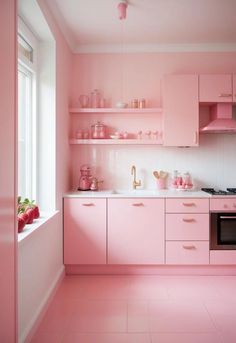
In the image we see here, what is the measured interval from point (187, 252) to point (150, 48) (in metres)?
2.36

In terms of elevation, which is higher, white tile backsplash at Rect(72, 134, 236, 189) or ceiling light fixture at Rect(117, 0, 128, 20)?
ceiling light fixture at Rect(117, 0, 128, 20)

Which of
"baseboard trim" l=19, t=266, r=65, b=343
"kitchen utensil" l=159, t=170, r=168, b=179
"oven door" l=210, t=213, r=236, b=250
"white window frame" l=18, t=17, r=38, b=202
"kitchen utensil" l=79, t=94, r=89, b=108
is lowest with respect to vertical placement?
"baseboard trim" l=19, t=266, r=65, b=343

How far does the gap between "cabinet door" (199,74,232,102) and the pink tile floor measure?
6.28 ft

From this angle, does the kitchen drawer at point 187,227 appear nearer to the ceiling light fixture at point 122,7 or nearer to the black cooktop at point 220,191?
the black cooktop at point 220,191

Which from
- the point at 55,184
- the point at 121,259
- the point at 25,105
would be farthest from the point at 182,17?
the point at 121,259

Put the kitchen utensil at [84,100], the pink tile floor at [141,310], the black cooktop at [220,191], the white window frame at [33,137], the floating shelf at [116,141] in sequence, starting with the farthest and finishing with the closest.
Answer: the kitchen utensil at [84,100] < the floating shelf at [116,141] < the black cooktop at [220,191] < the white window frame at [33,137] < the pink tile floor at [141,310]

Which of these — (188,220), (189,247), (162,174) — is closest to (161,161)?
(162,174)

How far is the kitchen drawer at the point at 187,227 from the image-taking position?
329cm

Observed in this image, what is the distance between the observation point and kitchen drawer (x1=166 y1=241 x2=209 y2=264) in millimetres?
3293

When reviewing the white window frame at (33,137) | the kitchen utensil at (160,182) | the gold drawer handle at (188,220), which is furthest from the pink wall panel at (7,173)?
the kitchen utensil at (160,182)

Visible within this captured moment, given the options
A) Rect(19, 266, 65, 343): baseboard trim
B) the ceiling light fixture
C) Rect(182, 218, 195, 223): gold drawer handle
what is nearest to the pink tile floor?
Rect(19, 266, 65, 343): baseboard trim

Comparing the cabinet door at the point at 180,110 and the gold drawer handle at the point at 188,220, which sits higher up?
the cabinet door at the point at 180,110

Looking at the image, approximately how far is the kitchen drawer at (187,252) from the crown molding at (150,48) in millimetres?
2219

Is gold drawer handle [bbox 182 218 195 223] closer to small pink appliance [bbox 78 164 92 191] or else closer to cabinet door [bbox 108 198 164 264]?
cabinet door [bbox 108 198 164 264]
